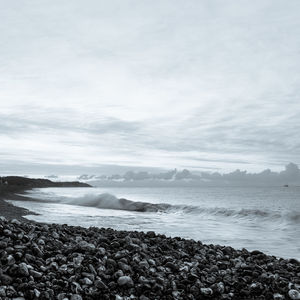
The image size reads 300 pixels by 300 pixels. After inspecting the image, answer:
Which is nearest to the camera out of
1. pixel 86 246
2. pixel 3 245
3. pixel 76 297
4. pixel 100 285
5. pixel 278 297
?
pixel 76 297

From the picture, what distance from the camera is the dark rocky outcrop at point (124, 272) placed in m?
5.60

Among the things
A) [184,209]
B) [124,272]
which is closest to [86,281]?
[124,272]

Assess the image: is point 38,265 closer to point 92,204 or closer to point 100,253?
point 100,253

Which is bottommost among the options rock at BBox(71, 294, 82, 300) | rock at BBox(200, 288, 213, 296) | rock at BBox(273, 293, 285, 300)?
rock at BBox(71, 294, 82, 300)

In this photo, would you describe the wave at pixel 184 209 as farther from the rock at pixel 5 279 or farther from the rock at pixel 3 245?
the rock at pixel 5 279

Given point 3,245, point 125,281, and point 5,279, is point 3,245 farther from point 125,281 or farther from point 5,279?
point 125,281

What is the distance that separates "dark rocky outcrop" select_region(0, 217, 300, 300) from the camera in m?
5.60

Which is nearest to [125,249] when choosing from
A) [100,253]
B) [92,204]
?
[100,253]

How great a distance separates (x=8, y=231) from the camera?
790 cm

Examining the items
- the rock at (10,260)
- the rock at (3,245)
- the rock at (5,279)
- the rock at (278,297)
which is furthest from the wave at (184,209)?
the rock at (5,279)

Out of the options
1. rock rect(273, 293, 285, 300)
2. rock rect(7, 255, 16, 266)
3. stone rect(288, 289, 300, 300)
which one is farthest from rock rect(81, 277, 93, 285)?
stone rect(288, 289, 300, 300)

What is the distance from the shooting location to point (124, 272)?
635 centimetres

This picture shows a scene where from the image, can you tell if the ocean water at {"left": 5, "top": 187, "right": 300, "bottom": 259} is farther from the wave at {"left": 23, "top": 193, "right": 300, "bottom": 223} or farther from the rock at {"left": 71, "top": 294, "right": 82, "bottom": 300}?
the rock at {"left": 71, "top": 294, "right": 82, "bottom": 300}

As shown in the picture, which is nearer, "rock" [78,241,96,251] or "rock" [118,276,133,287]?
"rock" [118,276,133,287]
